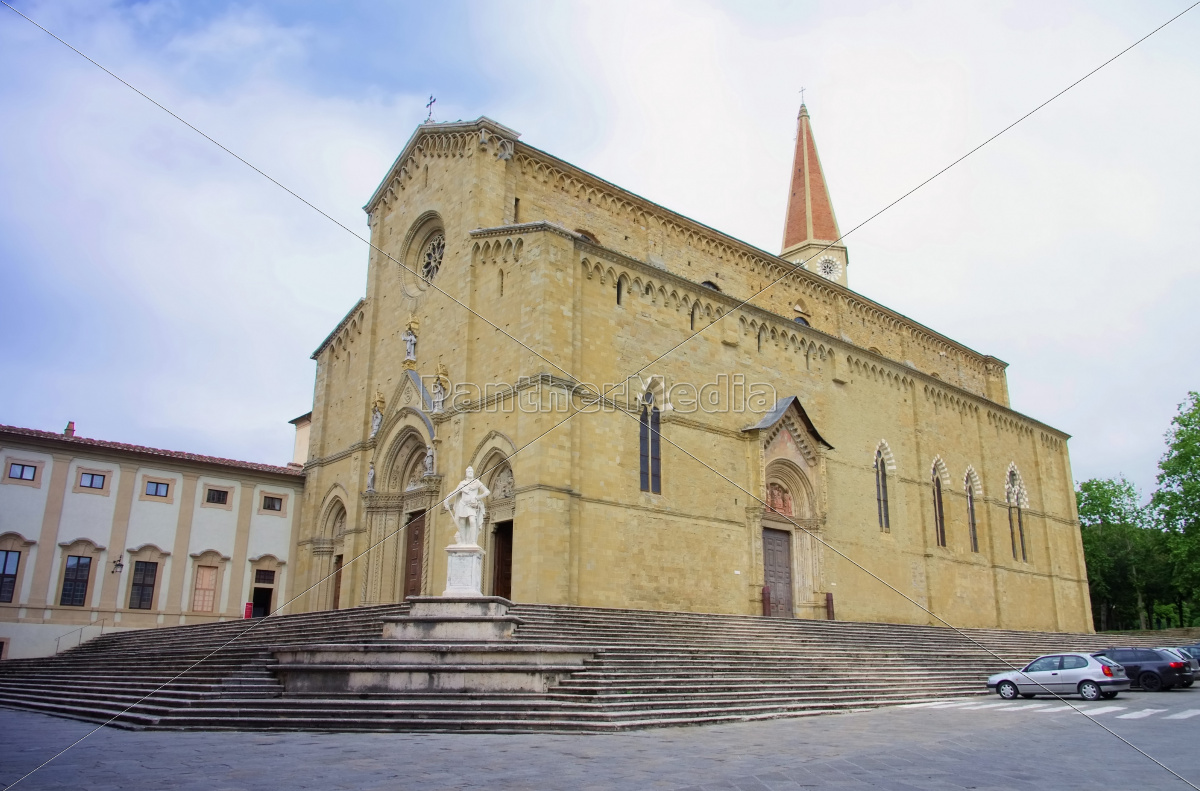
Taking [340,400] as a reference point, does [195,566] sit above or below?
below

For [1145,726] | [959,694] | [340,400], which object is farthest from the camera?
[340,400]

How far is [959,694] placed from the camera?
19.0 m

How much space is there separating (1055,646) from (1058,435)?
50.3 ft

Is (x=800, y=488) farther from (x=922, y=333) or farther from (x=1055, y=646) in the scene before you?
(x=922, y=333)

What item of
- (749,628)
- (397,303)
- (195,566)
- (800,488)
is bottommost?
(749,628)

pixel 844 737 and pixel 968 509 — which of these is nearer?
pixel 844 737

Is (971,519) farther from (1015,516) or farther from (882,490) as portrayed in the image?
(882,490)

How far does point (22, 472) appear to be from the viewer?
25000 mm

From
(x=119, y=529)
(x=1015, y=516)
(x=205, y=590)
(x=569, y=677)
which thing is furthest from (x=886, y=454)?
(x=119, y=529)

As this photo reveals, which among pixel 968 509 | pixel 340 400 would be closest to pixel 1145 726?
pixel 968 509

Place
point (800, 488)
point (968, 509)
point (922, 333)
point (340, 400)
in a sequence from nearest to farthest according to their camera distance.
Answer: point (800, 488) → point (340, 400) → point (968, 509) → point (922, 333)

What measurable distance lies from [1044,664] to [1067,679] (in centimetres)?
69

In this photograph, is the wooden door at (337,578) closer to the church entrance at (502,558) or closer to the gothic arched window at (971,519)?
the church entrance at (502,558)

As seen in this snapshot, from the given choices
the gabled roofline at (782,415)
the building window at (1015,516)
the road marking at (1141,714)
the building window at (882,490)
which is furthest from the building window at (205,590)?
the building window at (1015,516)
